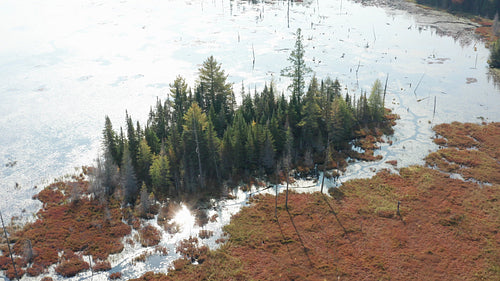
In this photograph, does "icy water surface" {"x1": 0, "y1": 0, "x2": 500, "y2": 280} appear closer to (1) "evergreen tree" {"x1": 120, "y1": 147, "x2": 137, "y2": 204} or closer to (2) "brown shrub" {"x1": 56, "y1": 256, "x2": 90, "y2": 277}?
(2) "brown shrub" {"x1": 56, "y1": 256, "x2": 90, "y2": 277}

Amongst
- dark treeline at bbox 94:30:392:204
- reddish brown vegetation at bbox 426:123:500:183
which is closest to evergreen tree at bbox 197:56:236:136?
dark treeline at bbox 94:30:392:204

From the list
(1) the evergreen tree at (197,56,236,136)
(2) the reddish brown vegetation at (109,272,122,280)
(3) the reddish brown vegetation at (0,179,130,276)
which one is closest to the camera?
(2) the reddish brown vegetation at (109,272,122,280)

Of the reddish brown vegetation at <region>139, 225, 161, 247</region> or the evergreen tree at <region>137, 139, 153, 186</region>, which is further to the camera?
the evergreen tree at <region>137, 139, 153, 186</region>

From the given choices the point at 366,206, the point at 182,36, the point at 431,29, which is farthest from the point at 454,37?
the point at 366,206

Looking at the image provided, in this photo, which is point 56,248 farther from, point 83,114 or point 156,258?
point 83,114

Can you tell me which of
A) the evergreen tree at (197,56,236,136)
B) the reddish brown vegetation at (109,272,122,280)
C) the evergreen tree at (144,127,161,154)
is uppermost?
the evergreen tree at (197,56,236,136)

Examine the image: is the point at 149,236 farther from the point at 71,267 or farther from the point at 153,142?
the point at 153,142

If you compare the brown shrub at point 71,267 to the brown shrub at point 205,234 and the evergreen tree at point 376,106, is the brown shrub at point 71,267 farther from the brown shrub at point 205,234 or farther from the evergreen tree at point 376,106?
the evergreen tree at point 376,106
